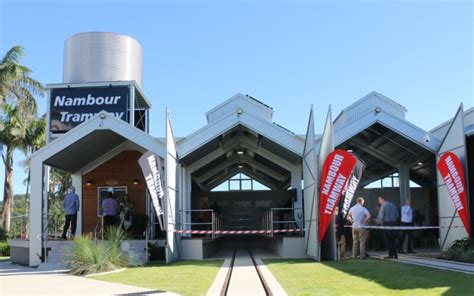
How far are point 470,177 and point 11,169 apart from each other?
3010cm

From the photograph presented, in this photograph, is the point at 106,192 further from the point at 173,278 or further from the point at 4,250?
the point at 173,278

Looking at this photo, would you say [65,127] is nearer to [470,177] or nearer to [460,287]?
[470,177]

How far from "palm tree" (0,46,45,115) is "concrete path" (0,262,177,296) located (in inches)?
955

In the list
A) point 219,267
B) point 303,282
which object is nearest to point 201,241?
point 219,267

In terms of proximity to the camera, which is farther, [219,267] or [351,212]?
[351,212]

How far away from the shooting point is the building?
56.1 ft

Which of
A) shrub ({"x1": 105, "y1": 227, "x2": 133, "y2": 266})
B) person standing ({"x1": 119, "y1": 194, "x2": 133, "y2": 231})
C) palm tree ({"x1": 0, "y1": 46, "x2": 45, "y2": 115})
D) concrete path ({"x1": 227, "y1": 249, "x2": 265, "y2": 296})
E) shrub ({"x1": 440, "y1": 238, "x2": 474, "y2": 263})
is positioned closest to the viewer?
concrete path ({"x1": 227, "y1": 249, "x2": 265, "y2": 296})

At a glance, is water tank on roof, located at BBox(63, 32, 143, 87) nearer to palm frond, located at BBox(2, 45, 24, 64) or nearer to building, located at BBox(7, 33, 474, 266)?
building, located at BBox(7, 33, 474, 266)

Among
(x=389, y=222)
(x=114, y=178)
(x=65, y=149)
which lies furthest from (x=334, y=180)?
(x=114, y=178)

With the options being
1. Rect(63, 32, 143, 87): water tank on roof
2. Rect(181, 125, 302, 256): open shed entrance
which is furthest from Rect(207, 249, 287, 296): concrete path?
Rect(63, 32, 143, 87): water tank on roof

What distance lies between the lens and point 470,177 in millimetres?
17188

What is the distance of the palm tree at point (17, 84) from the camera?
3469cm

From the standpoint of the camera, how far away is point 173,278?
1132 centimetres

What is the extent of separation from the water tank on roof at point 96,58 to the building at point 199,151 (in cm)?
4
